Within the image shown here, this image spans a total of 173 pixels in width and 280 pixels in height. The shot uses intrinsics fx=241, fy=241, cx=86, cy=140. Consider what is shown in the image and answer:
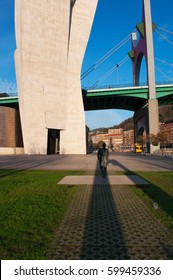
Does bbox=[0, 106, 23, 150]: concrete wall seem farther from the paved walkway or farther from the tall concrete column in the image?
the paved walkway

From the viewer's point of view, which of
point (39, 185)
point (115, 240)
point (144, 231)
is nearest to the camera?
point (115, 240)

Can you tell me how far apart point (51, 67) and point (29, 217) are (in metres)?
40.7

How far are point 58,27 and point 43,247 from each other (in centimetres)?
4478

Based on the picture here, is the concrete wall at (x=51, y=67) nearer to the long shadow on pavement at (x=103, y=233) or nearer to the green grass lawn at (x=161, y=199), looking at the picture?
the green grass lawn at (x=161, y=199)

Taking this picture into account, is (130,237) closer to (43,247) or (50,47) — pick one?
(43,247)

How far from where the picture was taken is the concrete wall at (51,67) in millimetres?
41312

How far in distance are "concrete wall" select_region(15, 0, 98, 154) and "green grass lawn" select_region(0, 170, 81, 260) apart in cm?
3468

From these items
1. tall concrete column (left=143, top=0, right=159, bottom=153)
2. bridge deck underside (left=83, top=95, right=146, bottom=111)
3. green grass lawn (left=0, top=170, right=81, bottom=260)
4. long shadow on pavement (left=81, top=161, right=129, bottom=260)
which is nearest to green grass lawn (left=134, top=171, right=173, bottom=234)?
long shadow on pavement (left=81, top=161, right=129, bottom=260)

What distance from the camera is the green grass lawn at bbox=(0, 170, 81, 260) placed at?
3.39 meters

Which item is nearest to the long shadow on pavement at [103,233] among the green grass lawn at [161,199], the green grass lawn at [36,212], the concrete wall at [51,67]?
the green grass lawn at [36,212]

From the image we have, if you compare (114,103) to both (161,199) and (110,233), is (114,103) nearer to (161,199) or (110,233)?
(161,199)

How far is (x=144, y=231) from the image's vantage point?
4.21 metres

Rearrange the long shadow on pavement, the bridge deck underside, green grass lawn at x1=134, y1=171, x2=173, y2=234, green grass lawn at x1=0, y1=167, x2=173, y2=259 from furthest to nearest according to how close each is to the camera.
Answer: the bridge deck underside
green grass lawn at x1=134, y1=171, x2=173, y2=234
green grass lawn at x1=0, y1=167, x2=173, y2=259
the long shadow on pavement
